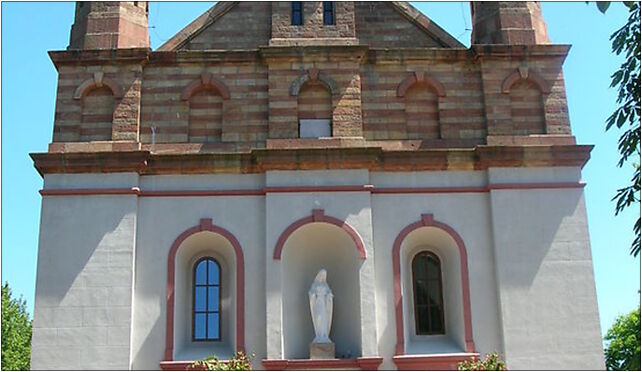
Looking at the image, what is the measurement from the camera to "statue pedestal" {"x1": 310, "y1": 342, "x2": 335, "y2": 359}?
55.1 ft

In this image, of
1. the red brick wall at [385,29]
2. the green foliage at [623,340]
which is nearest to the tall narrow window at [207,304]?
the red brick wall at [385,29]

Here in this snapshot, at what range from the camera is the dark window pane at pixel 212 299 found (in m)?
18.0

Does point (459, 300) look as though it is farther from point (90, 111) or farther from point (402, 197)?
point (90, 111)

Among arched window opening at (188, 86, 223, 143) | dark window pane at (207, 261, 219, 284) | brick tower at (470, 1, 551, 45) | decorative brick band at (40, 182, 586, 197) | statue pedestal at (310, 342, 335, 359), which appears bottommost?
statue pedestal at (310, 342, 335, 359)

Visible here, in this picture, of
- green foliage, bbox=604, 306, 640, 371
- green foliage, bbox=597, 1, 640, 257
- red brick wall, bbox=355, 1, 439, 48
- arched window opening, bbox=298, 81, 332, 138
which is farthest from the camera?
green foliage, bbox=604, 306, 640, 371

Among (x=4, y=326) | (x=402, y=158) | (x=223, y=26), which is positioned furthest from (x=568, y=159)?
(x=4, y=326)

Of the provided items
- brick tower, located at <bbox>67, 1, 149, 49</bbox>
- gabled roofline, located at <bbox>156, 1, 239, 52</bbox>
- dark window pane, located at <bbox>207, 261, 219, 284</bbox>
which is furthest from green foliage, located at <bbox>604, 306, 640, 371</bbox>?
brick tower, located at <bbox>67, 1, 149, 49</bbox>

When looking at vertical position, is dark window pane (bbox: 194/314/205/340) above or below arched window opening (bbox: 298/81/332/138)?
below

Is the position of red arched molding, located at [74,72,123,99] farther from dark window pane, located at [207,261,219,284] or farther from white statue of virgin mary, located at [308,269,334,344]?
white statue of virgin mary, located at [308,269,334,344]

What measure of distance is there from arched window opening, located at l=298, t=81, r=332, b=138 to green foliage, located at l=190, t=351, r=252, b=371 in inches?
209

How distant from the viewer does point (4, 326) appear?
114 ft

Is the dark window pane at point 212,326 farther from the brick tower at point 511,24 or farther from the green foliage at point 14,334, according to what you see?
the green foliage at point 14,334

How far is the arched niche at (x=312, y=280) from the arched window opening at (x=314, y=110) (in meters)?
2.28

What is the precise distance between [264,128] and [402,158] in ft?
10.7
